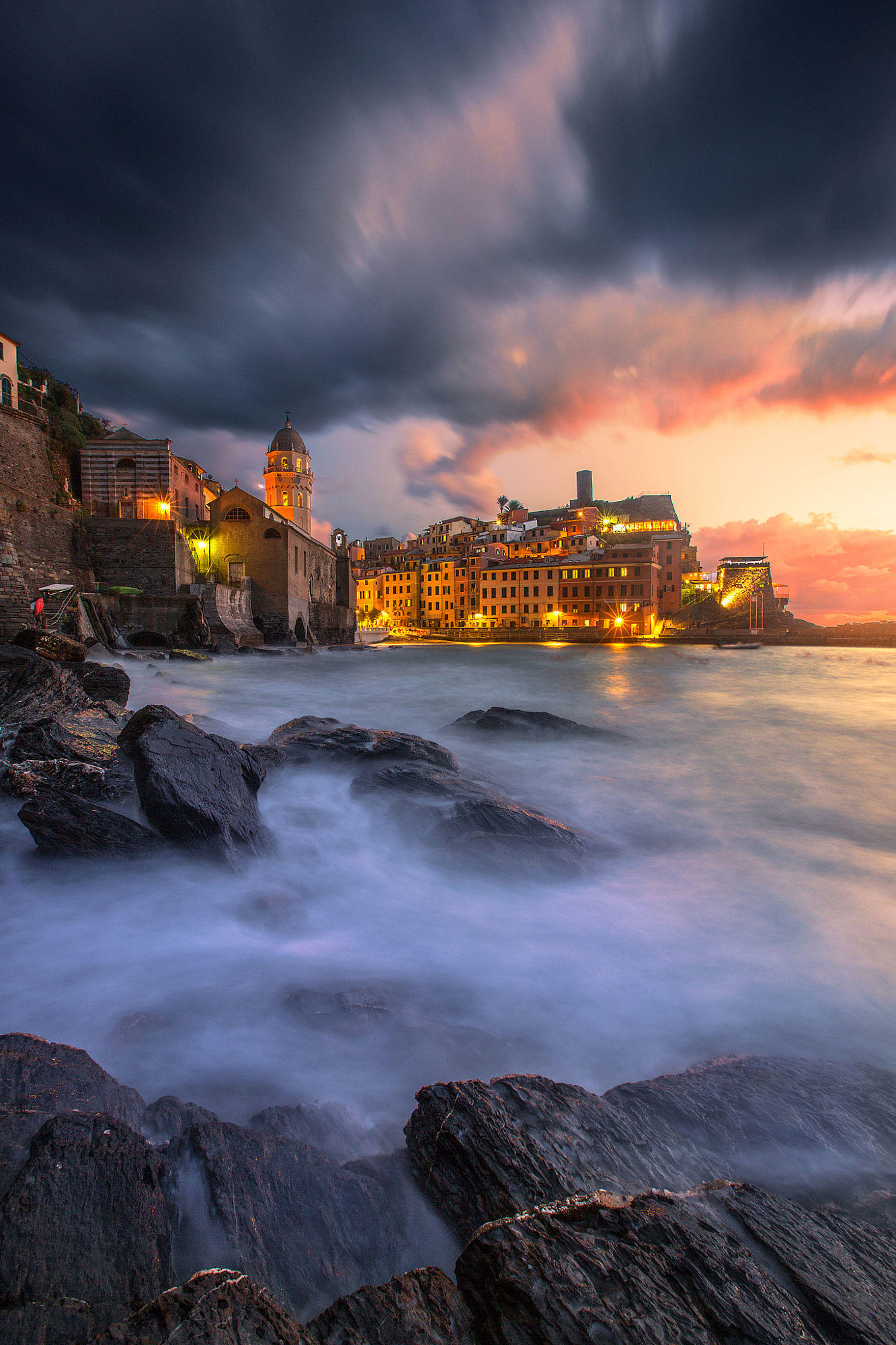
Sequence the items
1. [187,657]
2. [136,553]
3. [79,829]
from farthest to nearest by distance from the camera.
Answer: [136,553]
[187,657]
[79,829]

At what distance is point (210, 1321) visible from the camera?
3.94 ft

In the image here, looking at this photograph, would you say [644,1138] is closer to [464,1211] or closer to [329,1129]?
[464,1211]

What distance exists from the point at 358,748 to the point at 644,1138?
18.0 ft

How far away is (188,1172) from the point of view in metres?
1.83

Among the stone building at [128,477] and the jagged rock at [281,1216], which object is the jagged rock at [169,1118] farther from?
the stone building at [128,477]

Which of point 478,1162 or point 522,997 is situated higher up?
point 478,1162

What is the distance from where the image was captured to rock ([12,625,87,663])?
1104cm

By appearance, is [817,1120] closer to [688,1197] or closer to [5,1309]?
[688,1197]

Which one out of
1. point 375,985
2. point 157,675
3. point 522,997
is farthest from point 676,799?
point 157,675

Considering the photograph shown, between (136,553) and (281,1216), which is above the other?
(136,553)

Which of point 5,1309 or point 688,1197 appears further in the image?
point 688,1197

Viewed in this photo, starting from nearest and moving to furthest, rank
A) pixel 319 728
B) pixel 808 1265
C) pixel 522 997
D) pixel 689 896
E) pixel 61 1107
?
pixel 808 1265
pixel 61 1107
pixel 522 997
pixel 689 896
pixel 319 728

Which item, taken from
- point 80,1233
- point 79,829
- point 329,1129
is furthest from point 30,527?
point 80,1233

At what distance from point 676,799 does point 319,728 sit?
17.2 ft
